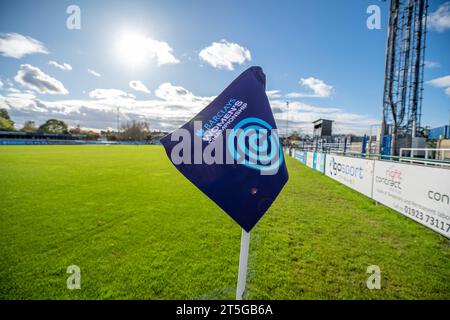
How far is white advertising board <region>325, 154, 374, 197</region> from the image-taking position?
281 inches

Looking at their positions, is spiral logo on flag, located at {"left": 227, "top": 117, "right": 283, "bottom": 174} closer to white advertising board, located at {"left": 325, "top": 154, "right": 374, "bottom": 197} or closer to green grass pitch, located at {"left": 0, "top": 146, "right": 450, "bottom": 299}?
green grass pitch, located at {"left": 0, "top": 146, "right": 450, "bottom": 299}

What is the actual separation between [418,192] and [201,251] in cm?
491

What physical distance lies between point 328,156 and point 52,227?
480 inches

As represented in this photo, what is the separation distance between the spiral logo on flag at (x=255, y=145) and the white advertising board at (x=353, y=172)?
6813 mm

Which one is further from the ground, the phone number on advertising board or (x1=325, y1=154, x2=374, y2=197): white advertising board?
(x1=325, y1=154, x2=374, y2=197): white advertising board

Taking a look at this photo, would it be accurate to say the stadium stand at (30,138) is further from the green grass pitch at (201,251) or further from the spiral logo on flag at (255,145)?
the spiral logo on flag at (255,145)

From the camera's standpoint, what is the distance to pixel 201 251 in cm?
327

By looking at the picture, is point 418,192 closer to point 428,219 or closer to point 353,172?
point 428,219

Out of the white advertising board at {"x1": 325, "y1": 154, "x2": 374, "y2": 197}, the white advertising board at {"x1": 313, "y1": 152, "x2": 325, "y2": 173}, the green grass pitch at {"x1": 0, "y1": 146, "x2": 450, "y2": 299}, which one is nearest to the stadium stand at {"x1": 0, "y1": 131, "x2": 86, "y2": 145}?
the green grass pitch at {"x1": 0, "y1": 146, "x2": 450, "y2": 299}

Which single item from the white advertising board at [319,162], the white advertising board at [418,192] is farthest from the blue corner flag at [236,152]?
the white advertising board at [319,162]

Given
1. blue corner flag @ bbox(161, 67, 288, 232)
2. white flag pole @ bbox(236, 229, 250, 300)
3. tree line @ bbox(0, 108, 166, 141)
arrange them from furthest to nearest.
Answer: tree line @ bbox(0, 108, 166, 141), white flag pole @ bbox(236, 229, 250, 300), blue corner flag @ bbox(161, 67, 288, 232)

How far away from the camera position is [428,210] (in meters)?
4.43
